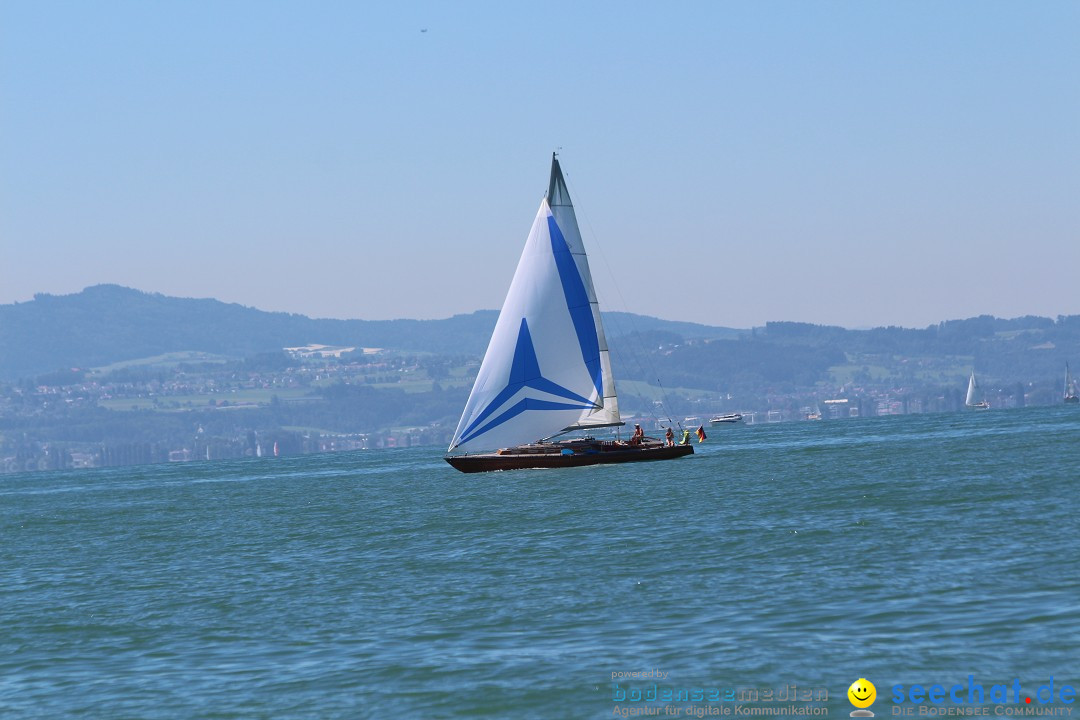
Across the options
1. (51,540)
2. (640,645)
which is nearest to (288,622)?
(640,645)

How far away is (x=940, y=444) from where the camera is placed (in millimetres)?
106750

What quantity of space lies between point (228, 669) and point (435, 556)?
54.7ft

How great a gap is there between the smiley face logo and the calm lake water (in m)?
0.22

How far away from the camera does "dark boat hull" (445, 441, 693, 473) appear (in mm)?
78250

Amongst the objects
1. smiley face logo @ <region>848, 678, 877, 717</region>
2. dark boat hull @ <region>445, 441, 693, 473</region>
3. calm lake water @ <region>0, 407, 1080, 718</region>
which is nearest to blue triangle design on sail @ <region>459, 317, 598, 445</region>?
dark boat hull @ <region>445, 441, 693, 473</region>

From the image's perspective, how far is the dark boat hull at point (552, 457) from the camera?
257ft

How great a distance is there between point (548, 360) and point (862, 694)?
5613 centimetres

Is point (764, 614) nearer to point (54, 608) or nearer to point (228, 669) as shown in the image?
point (228, 669)

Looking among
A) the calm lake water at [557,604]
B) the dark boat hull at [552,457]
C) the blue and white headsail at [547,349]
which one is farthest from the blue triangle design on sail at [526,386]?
the calm lake water at [557,604]

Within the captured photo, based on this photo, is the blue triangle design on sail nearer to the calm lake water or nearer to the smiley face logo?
the calm lake water

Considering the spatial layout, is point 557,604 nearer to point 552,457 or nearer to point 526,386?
point 526,386

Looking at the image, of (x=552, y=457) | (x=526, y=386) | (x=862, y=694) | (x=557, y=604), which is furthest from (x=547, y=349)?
(x=862, y=694)

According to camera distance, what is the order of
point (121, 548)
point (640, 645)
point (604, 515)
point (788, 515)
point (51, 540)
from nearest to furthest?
point (640, 645), point (788, 515), point (604, 515), point (121, 548), point (51, 540)

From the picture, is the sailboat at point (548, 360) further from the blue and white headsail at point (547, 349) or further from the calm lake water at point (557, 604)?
the calm lake water at point (557, 604)
